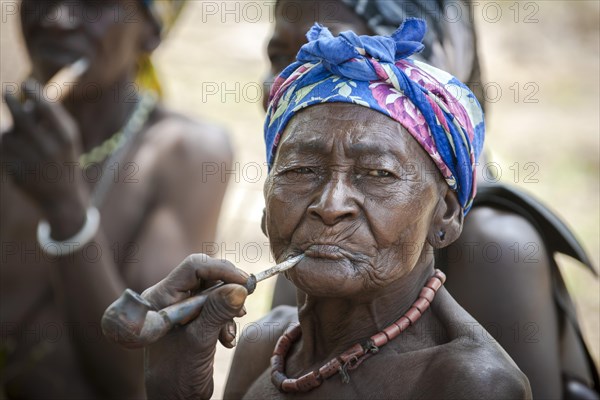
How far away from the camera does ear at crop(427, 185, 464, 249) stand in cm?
246

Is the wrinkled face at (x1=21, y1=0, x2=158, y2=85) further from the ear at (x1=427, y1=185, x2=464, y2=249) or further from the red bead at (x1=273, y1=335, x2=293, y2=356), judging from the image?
the ear at (x1=427, y1=185, x2=464, y2=249)

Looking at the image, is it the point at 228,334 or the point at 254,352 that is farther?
the point at 254,352

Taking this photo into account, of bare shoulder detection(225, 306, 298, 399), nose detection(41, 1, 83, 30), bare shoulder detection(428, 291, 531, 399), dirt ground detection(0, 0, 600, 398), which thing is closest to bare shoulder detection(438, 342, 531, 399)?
bare shoulder detection(428, 291, 531, 399)

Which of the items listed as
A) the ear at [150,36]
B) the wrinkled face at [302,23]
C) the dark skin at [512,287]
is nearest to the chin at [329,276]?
the dark skin at [512,287]

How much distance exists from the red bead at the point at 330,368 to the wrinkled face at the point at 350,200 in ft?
0.64

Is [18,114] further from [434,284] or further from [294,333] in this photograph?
[434,284]

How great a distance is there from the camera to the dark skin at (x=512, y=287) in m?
2.93

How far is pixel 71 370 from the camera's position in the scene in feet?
13.4

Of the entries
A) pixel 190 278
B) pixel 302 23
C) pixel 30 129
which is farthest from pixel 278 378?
pixel 30 129

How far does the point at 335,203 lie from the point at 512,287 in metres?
0.94

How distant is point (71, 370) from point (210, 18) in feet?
23.6

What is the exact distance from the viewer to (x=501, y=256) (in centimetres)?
302

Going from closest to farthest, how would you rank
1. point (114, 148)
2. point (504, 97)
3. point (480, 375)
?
point (480, 375) → point (114, 148) → point (504, 97)

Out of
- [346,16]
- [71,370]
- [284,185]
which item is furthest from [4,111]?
[284,185]
